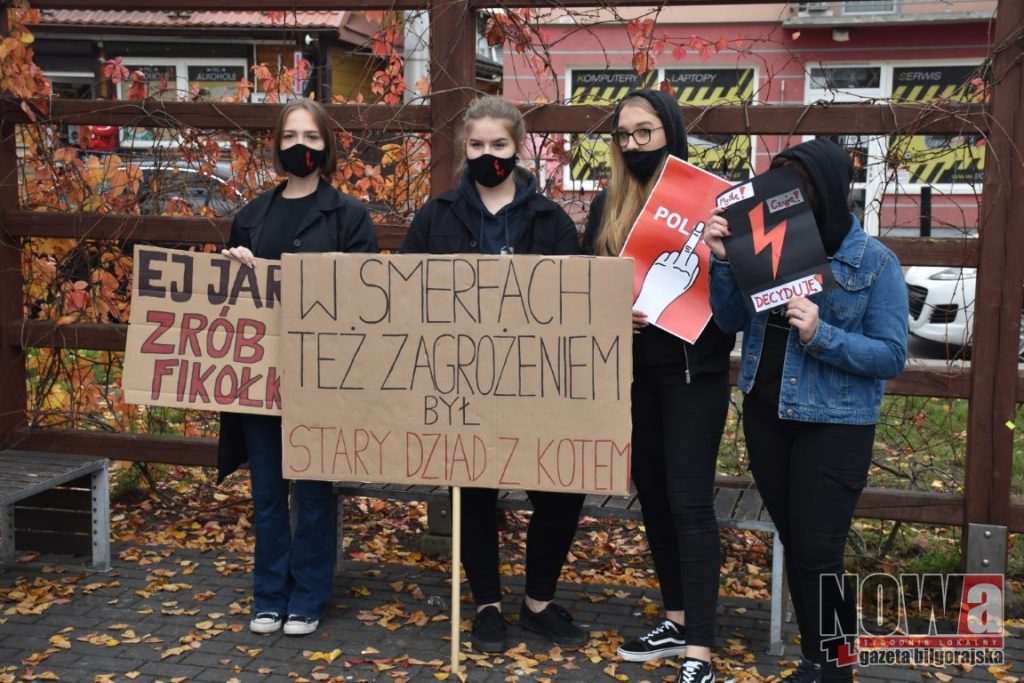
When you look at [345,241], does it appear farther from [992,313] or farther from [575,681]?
[992,313]

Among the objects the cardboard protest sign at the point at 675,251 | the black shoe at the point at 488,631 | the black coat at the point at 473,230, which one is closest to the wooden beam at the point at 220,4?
the black coat at the point at 473,230

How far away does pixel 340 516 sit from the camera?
17.9 feet

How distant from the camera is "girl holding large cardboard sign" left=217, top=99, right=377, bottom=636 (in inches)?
177

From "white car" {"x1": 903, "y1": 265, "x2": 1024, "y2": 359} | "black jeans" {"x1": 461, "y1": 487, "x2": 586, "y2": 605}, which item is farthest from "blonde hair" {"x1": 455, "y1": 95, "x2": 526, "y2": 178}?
"white car" {"x1": 903, "y1": 265, "x2": 1024, "y2": 359}

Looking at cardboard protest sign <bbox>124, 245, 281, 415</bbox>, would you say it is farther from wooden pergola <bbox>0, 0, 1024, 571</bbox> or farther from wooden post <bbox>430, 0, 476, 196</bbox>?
wooden post <bbox>430, 0, 476, 196</bbox>

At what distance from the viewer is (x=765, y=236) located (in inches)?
143

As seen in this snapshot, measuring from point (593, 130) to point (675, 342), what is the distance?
1455mm

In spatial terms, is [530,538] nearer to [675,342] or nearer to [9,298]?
[675,342]

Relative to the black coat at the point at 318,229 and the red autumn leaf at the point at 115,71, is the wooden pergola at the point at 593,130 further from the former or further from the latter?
the black coat at the point at 318,229

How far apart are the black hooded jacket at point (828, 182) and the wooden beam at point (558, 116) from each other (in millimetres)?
1342

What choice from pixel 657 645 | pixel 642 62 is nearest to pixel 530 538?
pixel 657 645

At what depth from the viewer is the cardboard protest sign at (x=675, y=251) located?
13.2ft

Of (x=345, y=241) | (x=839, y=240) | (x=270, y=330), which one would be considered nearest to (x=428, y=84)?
(x=345, y=241)

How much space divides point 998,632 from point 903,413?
1284 millimetres
